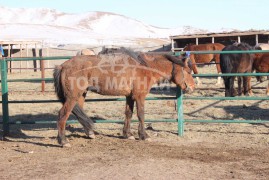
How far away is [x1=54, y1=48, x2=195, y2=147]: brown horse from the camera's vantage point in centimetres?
637

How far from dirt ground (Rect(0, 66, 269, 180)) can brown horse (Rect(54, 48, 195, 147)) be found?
1.61ft

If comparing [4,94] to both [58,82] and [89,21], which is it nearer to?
[58,82]

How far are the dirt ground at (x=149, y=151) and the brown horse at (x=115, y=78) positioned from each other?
49 cm

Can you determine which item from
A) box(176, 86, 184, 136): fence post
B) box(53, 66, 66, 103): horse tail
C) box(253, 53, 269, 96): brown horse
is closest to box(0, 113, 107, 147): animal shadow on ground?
box(53, 66, 66, 103): horse tail

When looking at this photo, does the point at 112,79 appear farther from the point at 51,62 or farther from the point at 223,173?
the point at 51,62

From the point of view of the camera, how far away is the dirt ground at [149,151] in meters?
4.78

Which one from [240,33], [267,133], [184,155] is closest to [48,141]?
[184,155]

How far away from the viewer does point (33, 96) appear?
44.4ft

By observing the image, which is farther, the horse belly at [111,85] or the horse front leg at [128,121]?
the horse front leg at [128,121]

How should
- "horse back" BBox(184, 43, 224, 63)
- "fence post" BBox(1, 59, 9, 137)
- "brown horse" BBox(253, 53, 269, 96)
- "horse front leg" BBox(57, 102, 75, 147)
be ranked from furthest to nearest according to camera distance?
"horse back" BBox(184, 43, 224, 63)
"brown horse" BBox(253, 53, 269, 96)
"fence post" BBox(1, 59, 9, 137)
"horse front leg" BBox(57, 102, 75, 147)

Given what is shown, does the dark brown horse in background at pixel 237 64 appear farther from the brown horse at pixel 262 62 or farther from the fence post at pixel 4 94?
the fence post at pixel 4 94

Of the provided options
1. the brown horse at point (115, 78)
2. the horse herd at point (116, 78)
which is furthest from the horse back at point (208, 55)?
the brown horse at point (115, 78)

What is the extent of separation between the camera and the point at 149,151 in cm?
588

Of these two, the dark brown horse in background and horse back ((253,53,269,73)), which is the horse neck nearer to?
the dark brown horse in background
